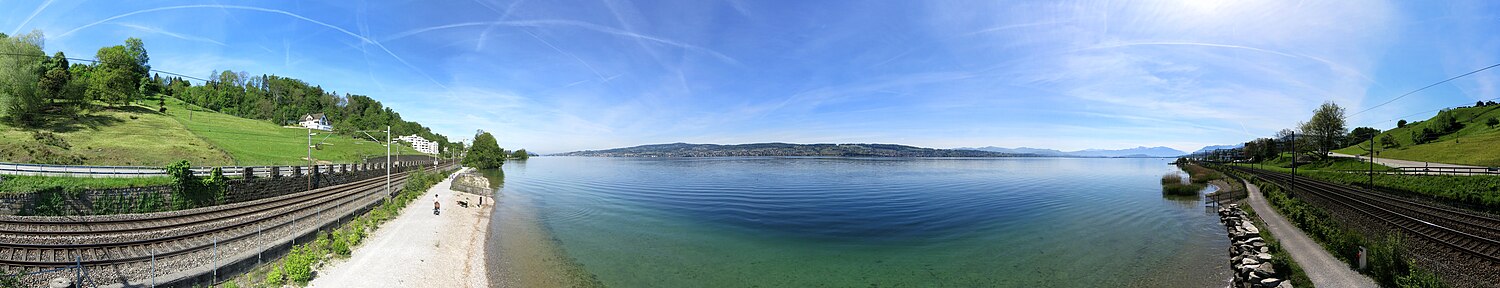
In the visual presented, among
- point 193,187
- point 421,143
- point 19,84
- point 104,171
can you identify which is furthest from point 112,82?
point 421,143

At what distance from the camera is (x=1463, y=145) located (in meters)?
51.3

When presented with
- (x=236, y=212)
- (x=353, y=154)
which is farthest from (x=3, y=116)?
(x=236, y=212)

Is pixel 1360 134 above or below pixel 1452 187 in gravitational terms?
above

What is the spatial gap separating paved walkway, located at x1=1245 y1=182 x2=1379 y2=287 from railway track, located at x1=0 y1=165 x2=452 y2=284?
32943 mm

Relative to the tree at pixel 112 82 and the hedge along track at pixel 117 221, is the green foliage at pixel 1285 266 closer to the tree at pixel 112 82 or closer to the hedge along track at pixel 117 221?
the hedge along track at pixel 117 221

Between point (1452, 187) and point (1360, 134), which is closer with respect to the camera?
point (1452, 187)

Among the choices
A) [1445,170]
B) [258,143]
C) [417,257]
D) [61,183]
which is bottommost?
[417,257]

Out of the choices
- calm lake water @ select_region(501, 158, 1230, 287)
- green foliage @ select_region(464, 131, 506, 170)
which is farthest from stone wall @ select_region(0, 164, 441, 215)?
green foliage @ select_region(464, 131, 506, 170)

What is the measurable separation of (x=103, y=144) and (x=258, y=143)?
2040cm

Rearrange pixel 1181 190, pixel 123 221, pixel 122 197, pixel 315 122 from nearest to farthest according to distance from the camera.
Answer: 1. pixel 123 221
2. pixel 122 197
3. pixel 1181 190
4. pixel 315 122

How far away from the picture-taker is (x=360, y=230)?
1948 centimetres

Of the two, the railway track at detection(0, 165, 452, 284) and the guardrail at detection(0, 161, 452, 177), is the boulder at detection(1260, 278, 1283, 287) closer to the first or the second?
the railway track at detection(0, 165, 452, 284)

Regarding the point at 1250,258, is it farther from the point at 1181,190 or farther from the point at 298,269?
the point at 1181,190

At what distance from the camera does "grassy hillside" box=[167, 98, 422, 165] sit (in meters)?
49.1
